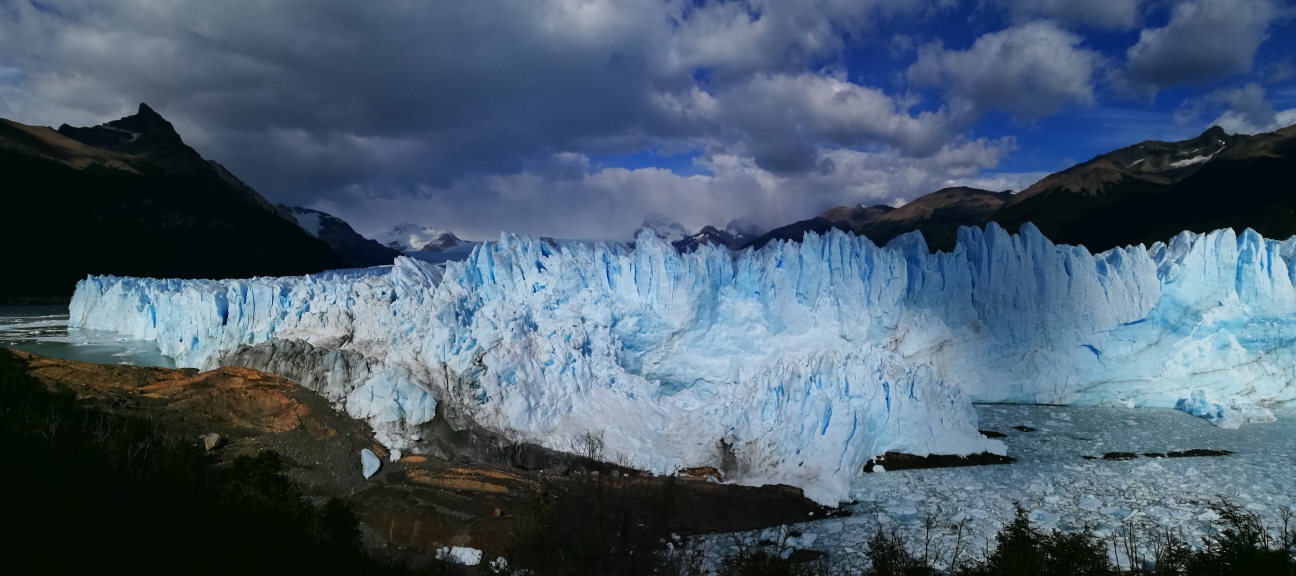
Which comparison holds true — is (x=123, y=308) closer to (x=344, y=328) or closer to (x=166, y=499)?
(x=344, y=328)

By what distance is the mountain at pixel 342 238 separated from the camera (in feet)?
284

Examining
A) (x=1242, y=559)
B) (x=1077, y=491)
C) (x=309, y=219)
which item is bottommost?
(x=1077, y=491)

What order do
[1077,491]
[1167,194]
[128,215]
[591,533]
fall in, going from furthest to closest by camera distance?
[128,215] < [1167,194] < [1077,491] < [591,533]

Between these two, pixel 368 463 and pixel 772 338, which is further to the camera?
pixel 772 338

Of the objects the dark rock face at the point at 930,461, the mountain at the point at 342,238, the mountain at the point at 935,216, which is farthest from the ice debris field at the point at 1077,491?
the mountain at the point at 342,238

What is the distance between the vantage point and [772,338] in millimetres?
17750

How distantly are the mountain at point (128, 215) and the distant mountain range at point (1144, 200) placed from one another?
4628cm

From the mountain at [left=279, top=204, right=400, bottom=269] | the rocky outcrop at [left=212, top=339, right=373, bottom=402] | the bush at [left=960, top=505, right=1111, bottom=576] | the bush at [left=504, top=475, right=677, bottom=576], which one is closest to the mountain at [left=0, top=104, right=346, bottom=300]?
the mountain at [left=279, top=204, right=400, bottom=269]

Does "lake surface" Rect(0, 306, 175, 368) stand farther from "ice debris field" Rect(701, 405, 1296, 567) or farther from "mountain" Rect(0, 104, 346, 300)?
"ice debris field" Rect(701, 405, 1296, 567)

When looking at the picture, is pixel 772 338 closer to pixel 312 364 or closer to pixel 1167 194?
pixel 312 364

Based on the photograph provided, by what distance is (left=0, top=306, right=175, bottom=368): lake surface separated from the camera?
68.2ft

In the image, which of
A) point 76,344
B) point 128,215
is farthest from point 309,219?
point 76,344

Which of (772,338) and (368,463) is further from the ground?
(772,338)

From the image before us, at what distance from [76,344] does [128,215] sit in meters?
38.7
